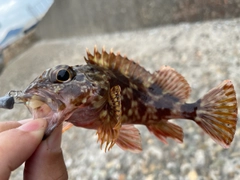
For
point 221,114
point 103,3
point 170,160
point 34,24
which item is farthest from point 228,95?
point 34,24

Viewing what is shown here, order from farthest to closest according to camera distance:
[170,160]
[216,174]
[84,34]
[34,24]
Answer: [34,24] → [84,34] → [170,160] → [216,174]

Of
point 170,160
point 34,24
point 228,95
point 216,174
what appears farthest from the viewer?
point 34,24

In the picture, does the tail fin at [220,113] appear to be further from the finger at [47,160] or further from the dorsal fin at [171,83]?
the finger at [47,160]

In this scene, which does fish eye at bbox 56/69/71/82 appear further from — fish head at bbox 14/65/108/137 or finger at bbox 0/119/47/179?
finger at bbox 0/119/47/179

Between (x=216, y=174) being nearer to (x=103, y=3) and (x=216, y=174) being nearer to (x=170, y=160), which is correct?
(x=170, y=160)

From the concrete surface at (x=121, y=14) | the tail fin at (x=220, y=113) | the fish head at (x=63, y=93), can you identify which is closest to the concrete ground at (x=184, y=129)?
the concrete surface at (x=121, y=14)
